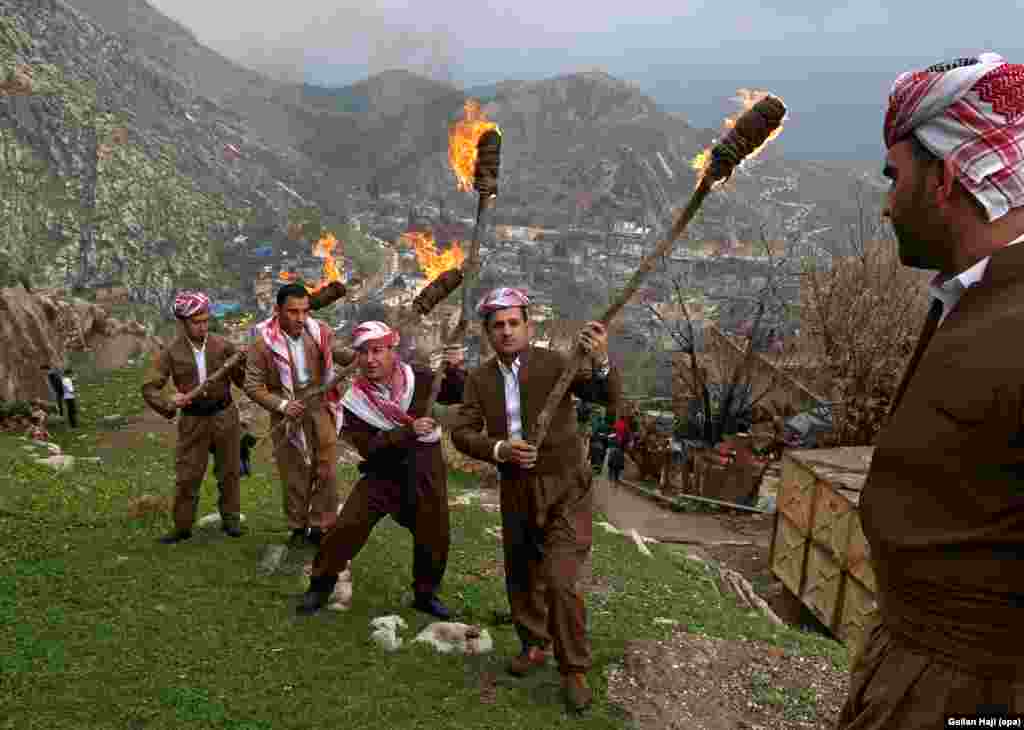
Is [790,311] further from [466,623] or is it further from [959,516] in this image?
[959,516]

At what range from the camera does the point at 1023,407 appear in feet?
4.71

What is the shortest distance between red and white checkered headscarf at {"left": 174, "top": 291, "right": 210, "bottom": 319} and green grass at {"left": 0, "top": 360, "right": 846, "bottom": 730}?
2064mm

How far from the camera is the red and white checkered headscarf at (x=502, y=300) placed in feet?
15.2

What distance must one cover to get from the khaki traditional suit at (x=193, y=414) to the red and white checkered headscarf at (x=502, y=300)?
9.72 ft

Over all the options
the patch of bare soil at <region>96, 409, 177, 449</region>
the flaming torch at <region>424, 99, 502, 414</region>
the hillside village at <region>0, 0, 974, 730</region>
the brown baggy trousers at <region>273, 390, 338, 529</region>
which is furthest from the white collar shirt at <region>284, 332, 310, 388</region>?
the patch of bare soil at <region>96, 409, 177, 449</region>

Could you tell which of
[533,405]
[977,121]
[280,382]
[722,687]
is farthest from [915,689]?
[280,382]

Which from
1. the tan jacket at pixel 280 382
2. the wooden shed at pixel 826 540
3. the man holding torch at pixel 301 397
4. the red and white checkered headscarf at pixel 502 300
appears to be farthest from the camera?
the wooden shed at pixel 826 540

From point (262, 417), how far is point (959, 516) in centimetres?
1688

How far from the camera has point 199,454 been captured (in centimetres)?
652

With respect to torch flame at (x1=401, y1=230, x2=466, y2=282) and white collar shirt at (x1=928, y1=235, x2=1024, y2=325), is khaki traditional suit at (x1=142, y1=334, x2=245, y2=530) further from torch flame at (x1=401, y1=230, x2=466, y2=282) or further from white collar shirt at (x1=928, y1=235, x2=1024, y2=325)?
white collar shirt at (x1=928, y1=235, x2=1024, y2=325)

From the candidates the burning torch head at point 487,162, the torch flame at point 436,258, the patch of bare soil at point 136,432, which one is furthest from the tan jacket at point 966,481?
the patch of bare soil at point 136,432

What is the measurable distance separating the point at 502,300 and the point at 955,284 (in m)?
3.15

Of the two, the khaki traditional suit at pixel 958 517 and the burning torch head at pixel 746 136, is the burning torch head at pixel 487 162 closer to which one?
the burning torch head at pixel 746 136

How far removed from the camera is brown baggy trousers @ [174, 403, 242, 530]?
255 inches
